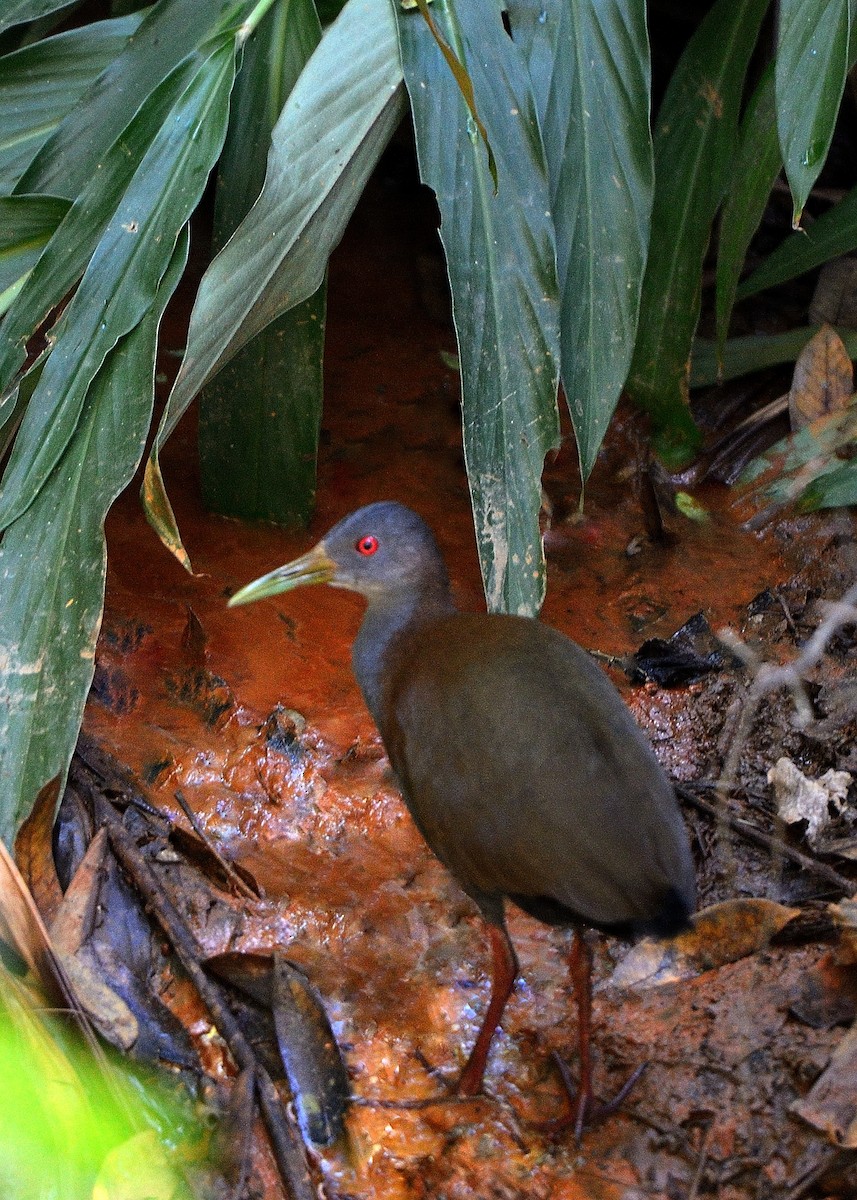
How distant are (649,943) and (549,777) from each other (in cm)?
67

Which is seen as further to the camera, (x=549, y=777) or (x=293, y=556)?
(x=293, y=556)

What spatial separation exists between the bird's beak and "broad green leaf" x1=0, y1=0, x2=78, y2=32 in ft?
5.13

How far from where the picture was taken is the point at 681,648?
358cm

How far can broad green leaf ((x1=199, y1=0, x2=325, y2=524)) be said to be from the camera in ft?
10.4

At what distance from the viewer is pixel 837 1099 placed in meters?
2.25

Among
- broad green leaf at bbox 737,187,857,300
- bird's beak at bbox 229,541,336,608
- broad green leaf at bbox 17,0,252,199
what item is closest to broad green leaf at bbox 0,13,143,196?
broad green leaf at bbox 17,0,252,199

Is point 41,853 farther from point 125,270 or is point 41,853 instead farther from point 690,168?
point 690,168

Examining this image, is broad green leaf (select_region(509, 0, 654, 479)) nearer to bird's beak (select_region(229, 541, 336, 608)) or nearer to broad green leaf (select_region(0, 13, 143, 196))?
bird's beak (select_region(229, 541, 336, 608))

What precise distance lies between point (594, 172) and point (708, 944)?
6.07ft

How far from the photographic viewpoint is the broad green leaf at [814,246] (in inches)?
153

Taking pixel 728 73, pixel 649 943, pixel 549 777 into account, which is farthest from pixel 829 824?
pixel 728 73

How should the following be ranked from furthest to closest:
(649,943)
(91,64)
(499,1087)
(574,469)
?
(574,469)
(91,64)
(649,943)
(499,1087)

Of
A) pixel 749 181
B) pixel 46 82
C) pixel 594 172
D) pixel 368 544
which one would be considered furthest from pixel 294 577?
pixel 749 181

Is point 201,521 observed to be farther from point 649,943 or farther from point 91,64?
point 649,943
